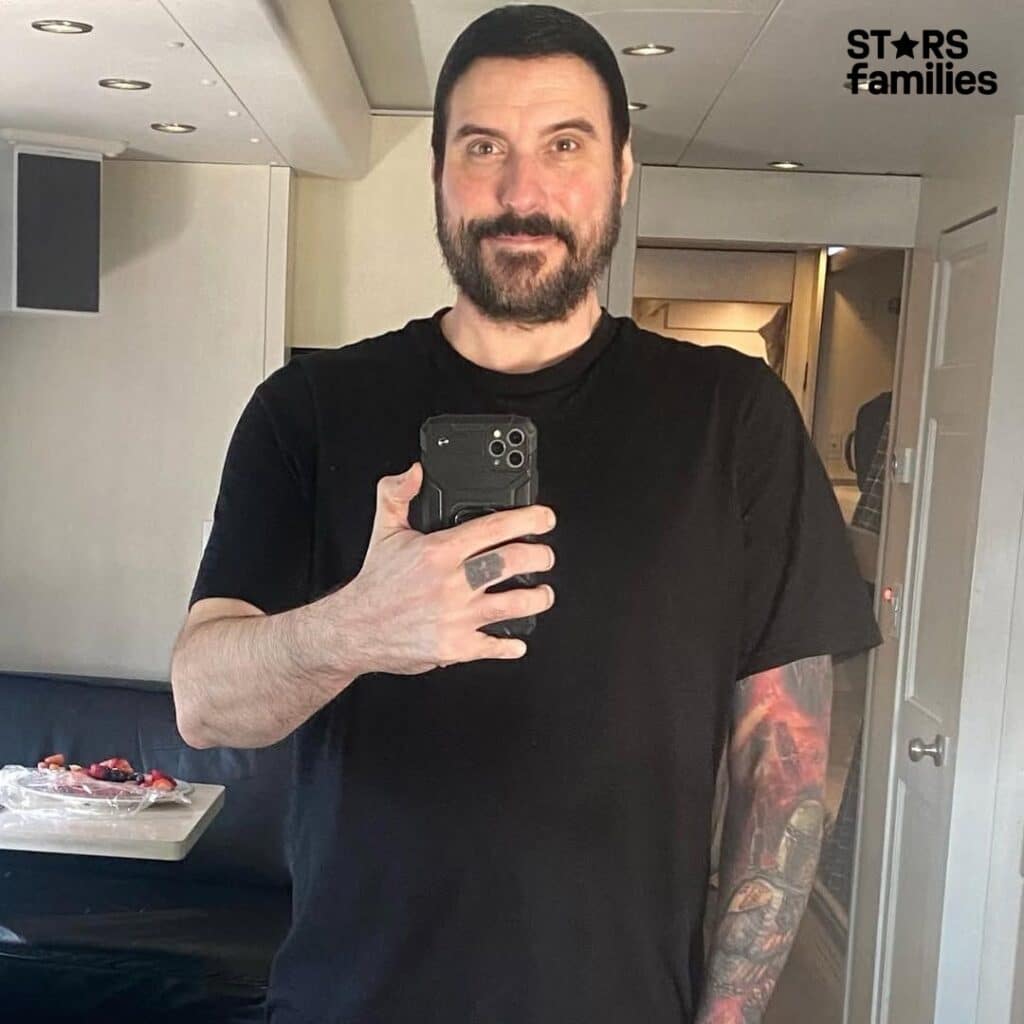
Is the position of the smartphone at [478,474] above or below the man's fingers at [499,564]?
above

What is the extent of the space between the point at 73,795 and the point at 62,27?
1356 mm

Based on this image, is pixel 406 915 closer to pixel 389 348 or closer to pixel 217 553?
pixel 217 553

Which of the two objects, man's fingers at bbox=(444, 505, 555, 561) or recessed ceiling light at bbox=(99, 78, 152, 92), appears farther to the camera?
recessed ceiling light at bbox=(99, 78, 152, 92)

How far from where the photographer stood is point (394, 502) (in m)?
0.77

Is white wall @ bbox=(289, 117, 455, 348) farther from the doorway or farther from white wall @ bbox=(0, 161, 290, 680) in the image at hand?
the doorway

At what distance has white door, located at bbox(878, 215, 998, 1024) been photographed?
233 centimetres

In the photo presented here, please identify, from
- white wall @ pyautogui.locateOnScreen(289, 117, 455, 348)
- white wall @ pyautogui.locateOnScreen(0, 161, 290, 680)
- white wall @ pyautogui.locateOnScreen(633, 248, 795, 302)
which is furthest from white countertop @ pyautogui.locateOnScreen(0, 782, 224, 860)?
white wall @ pyautogui.locateOnScreen(633, 248, 795, 302)

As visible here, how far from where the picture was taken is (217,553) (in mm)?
931

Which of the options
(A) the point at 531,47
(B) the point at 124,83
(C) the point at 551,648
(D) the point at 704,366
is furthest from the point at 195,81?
(C) the point at 551,648

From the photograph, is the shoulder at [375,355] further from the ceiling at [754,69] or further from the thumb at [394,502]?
the ceiling at [754,69]

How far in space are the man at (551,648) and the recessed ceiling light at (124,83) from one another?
1110mm

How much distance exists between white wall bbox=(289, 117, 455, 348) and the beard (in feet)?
5.83

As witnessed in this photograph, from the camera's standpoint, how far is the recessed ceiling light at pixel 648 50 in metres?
1.84

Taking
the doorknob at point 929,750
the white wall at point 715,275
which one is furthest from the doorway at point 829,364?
the doorknob at point 929,750
